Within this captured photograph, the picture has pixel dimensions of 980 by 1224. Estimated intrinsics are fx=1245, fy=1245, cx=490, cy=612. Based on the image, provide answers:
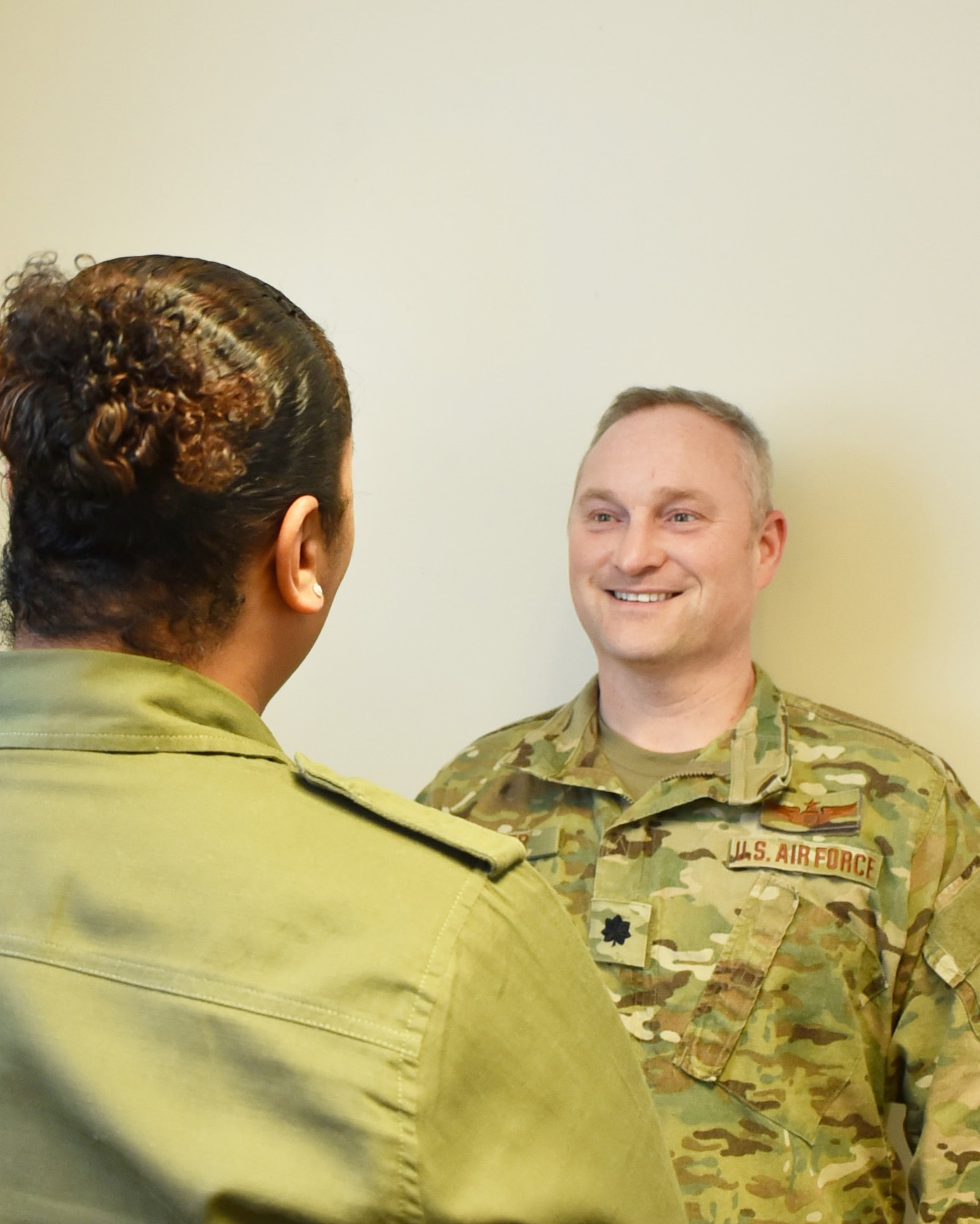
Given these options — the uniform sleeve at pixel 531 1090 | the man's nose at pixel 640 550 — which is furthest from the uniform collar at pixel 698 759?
the uniform sleeve at pixel 531 1090

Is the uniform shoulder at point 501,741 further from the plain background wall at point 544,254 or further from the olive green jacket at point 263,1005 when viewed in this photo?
the olive green jacket at point 263,1005

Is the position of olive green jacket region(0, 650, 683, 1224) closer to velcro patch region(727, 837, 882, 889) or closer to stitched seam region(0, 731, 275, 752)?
stitched seam region(0, 731, 275, 752)

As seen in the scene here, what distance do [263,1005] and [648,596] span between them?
1.12 metres

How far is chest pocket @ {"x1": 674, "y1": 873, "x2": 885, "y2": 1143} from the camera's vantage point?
1.50 metres

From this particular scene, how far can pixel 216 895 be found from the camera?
707mm

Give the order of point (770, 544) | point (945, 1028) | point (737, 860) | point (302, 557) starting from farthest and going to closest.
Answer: point (770, 544) < point (737, 860) < point (945, 1028) < point (302, 557)

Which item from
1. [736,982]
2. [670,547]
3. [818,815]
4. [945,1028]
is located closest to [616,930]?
[736,982]

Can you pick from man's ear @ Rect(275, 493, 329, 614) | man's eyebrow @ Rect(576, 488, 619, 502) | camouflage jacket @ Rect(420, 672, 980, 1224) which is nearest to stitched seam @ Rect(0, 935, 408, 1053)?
man's ear @ Rect(275, 493, 329, 614)

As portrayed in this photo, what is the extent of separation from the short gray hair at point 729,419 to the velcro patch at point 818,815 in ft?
1.34

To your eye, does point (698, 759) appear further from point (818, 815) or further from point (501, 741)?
point (501, 741)

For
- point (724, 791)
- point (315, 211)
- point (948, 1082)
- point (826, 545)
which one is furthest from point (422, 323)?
point (948, 1082)

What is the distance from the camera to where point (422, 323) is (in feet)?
7.16

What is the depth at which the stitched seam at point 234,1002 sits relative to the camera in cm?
68

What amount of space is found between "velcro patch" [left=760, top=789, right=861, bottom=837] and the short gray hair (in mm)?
408
